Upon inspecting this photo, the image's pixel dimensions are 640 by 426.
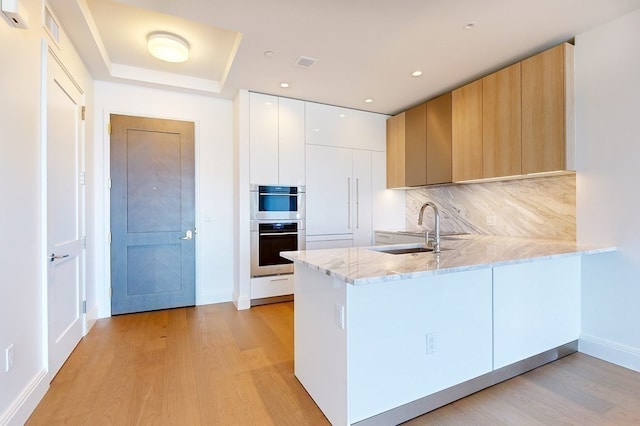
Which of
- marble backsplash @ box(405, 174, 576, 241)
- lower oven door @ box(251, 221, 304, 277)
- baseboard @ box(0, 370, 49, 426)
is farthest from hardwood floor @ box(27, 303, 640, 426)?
marble backsplash @ box(405, 174, 576, 241)

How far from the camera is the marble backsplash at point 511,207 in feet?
9.37

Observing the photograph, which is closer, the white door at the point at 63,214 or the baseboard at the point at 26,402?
the baseboard at the point at 26,402

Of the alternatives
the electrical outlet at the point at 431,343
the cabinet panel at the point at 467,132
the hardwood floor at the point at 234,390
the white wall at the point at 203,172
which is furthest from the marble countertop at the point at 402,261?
the white wall at the point at 203,172

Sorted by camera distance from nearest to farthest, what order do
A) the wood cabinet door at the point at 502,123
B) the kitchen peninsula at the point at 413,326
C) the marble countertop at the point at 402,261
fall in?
the marble countertop at the point at 402,261
the kitchen peninsula at the point at 413,326
the wood cabinet door at the point at 502,123

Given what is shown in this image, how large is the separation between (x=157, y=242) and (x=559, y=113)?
14.2 ft

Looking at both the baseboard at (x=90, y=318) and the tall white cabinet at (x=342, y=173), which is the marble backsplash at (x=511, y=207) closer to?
the tall white cabinet at (x=342, y=173)

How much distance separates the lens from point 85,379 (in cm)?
216

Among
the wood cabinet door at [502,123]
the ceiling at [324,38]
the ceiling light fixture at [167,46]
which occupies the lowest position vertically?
the wood cabinet door at [502,123]

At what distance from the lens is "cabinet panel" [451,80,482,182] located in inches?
127

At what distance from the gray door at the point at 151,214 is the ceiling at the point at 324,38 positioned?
2.07ft

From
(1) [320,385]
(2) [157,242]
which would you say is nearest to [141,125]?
(2) [157,242]

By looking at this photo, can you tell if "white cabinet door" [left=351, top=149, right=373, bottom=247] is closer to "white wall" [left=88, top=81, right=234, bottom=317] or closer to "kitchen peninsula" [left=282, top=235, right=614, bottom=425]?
"white wall" [left=88, top=81, right=234, bottom=317]

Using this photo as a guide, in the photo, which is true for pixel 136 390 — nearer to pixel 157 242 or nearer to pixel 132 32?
pixel 157 242

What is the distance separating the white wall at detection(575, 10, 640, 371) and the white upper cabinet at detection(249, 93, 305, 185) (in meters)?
2.85
